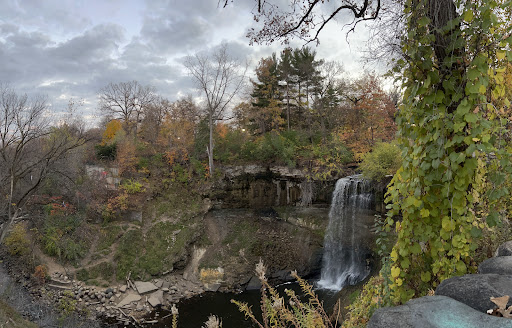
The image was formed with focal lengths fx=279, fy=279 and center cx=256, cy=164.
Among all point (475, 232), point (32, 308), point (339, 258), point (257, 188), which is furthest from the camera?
point (257, 188)

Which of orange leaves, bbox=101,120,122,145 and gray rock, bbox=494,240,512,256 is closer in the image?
gray rock, bbox=494,240,512,256

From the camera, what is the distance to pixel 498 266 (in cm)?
216

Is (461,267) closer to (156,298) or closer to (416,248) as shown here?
(416,248)

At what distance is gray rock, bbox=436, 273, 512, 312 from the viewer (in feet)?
5.24

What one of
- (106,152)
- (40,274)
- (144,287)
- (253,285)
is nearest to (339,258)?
(253,285)

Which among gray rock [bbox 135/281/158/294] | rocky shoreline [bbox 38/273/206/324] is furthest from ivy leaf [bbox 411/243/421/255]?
gray rock [bbox 135/281/158/294]

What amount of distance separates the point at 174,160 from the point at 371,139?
1400 cm

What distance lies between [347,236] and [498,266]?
43.8 feet

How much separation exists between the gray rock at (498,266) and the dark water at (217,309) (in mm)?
10355

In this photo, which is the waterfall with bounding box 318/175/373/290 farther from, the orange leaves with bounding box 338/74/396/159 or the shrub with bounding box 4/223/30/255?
the shrub with bounding box 4/223/30/255

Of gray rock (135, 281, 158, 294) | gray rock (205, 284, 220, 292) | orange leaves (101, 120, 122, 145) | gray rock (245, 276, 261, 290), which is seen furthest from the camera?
orange leaves (101, 120, 122, 145)

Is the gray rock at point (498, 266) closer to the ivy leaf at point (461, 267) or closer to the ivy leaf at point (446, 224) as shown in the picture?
the ivy leaf at point (461, 267)

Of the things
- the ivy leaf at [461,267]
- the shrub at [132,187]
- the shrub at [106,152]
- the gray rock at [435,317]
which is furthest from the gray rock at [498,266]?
the shrub at [106,152]

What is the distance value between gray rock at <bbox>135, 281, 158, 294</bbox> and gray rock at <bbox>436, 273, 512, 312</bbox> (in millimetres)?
14215
